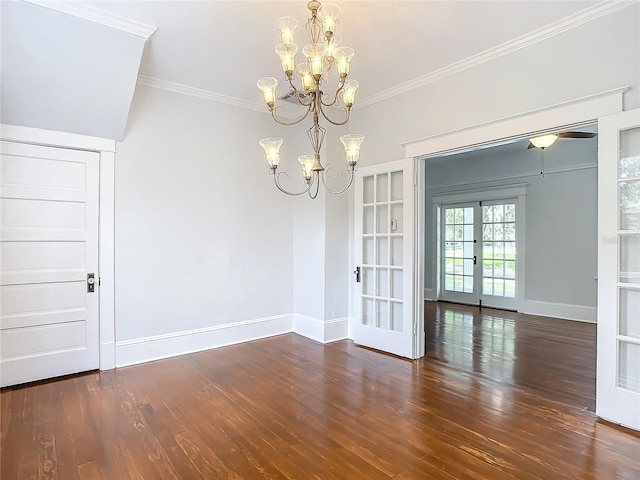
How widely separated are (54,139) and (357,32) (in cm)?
302

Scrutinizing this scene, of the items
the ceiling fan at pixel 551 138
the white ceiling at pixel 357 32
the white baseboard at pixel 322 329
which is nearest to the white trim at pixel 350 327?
the white baseboard at pixel 322 329

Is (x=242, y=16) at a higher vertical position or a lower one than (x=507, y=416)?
higher

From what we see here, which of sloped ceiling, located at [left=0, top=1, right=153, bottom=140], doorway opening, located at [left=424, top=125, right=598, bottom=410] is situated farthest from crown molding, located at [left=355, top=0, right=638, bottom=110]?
sloped ceiling, located at [left=0, top=1, right=153, bottom=140]

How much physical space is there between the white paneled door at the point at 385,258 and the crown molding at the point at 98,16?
106 inches

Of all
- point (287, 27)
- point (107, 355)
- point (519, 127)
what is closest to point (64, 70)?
point (287, 27)

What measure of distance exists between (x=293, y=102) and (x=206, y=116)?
1.11 meters

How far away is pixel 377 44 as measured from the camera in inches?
131

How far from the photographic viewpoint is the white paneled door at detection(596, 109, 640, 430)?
103 inches

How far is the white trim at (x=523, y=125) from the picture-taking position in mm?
2787

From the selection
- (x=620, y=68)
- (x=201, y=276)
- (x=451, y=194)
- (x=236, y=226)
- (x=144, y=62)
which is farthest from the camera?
(x=451, y=194)

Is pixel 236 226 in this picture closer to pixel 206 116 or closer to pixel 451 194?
pixel 206 116

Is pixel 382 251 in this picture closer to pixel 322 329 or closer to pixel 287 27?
pixel 322 329

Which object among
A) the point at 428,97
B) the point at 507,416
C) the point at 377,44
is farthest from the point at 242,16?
the point at 507,416

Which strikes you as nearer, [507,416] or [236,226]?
[507,416]
